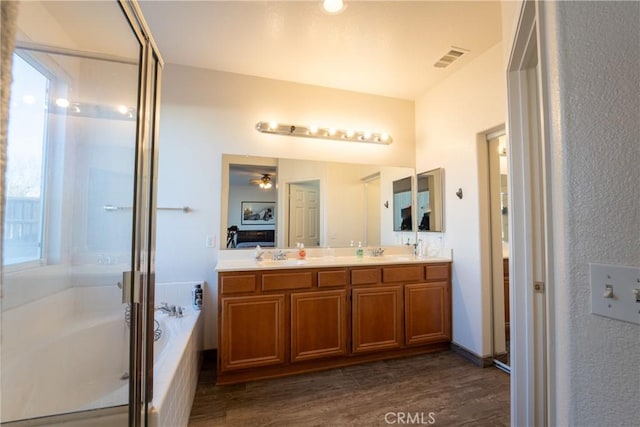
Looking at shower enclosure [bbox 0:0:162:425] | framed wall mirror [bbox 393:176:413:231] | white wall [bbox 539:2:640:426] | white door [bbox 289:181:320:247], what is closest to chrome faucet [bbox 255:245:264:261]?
white door [bbox 289:181:320:247]

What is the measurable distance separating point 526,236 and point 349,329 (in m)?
1.61

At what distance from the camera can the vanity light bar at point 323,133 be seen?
2.79 metres

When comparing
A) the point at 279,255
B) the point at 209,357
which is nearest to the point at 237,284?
the point at 279,255

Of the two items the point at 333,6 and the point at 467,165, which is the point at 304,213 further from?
the point at 333,6

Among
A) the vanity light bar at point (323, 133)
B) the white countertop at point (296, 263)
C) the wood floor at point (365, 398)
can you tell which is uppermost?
the vanity light bar at point (323, 133)

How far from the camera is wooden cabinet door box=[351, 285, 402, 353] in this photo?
2.44 m

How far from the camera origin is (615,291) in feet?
1.74

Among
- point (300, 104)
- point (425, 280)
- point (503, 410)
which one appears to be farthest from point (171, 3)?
point (503, 410)

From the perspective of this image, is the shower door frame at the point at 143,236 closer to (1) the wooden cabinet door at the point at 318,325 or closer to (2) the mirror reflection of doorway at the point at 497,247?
(1) the wooden cabinet door at the point at 318,325

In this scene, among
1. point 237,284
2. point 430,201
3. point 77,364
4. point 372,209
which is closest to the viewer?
point 77,364

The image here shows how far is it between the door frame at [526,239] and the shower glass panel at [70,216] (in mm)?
1704

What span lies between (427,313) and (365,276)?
2.44 feet

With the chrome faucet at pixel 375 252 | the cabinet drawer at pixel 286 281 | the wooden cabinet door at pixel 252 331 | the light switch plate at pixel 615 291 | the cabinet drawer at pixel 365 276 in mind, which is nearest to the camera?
the light switch plate at pixel 615 291

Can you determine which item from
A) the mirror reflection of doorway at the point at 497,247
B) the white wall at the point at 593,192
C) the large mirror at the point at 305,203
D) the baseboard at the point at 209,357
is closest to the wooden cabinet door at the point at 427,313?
the mirror reflection of doorway at the point at 497,247
